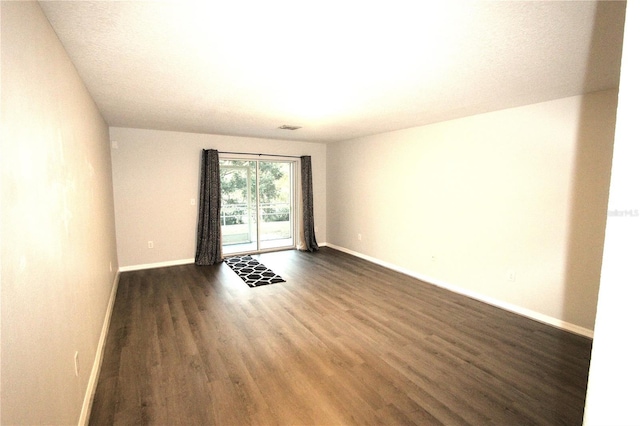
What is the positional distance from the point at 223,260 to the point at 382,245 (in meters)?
3.07

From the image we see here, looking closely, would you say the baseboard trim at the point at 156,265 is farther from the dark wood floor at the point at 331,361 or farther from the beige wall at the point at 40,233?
the beige wall at the point at 40,233

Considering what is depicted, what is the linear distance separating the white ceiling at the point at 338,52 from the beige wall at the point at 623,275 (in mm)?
1045

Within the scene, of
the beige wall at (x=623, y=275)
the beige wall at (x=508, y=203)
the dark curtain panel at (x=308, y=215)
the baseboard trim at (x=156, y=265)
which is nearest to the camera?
the beige wall at (x=623, y=275)

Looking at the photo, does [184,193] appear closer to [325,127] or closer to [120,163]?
[120,163]

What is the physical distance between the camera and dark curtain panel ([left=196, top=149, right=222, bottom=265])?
17.9 ft

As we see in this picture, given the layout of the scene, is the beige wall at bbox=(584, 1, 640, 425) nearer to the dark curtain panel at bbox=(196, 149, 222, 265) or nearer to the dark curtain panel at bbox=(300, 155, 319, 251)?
the dark curtain panel at bbox=(196, 149, 222, 265)

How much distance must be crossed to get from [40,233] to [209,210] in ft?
14.0

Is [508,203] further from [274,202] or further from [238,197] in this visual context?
[238,197]

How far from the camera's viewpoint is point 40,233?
4.35 feet

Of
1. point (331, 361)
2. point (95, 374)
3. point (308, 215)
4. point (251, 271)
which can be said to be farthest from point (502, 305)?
point (95, 374)

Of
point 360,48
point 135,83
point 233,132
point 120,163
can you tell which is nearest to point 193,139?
point 233,132

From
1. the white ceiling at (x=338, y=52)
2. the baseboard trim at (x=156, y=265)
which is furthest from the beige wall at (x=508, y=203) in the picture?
the baseboard trim at (x=156, y=265)

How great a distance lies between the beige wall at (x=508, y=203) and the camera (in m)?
2.93

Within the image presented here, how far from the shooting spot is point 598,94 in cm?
281
